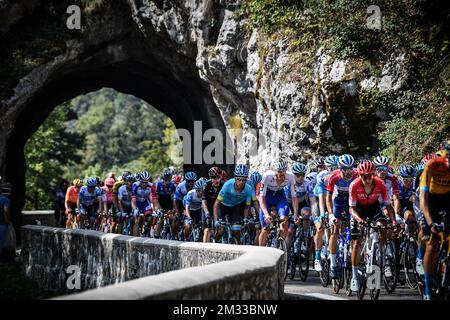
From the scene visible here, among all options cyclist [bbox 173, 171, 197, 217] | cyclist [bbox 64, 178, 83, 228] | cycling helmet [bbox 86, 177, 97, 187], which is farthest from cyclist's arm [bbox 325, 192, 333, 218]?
cyclist [bbox 64, 178, 83, 228]

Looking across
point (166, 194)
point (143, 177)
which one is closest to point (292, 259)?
point (143, 177)

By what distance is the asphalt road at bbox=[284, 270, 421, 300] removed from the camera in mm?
9875

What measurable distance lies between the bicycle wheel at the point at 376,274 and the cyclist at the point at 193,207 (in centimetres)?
722

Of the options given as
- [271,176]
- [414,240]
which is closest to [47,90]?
[271,176]

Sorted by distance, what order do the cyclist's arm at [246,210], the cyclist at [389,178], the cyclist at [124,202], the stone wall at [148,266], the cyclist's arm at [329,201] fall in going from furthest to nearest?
the cyclist at [124,202] → the cyclist's arm at [246,210] → the cyclist at [389,178] → the cyclist's arm at [329,201] → the stone wall at [148,266]

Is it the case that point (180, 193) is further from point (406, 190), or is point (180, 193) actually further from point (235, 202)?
point (406, 190)

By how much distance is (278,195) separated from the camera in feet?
43.9

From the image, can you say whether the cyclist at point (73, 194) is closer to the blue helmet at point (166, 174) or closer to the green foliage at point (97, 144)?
the blue helmet at point (166, 174)

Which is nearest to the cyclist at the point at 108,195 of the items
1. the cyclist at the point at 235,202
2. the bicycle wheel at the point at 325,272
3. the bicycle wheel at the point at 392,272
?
the cyclist at the point at 235,202

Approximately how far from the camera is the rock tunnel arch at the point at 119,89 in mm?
32875

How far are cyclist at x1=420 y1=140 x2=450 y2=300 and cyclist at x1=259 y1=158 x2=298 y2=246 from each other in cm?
470

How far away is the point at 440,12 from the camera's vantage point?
19.6 m

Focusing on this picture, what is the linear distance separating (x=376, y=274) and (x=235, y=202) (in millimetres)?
4452

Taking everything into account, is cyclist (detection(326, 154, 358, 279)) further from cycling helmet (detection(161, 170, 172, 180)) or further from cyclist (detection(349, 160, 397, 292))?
cycling helmet (detection(161, 170, 172, 180))
